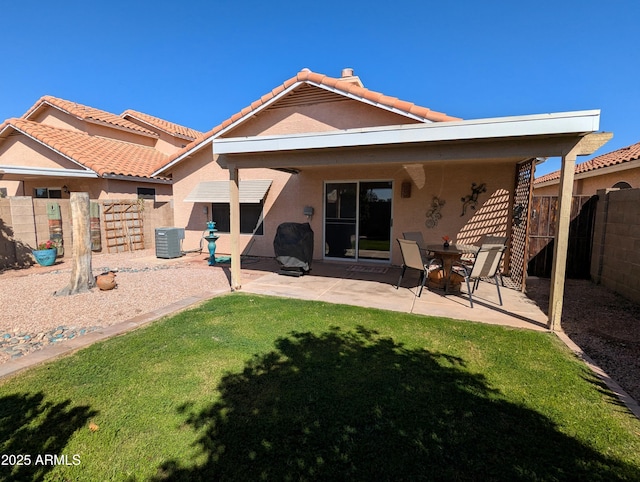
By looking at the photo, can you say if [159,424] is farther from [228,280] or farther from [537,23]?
[537,23]

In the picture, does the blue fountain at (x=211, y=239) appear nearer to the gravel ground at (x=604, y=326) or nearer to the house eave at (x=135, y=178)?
the house eave at (x=135, y=178)

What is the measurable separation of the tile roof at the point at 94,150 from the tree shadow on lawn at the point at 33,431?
11040 mm

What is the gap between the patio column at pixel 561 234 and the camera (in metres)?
4.78

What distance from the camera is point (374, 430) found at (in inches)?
108

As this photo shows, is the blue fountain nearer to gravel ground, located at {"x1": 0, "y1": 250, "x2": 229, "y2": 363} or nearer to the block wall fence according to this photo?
gravel ground, located at {"x1": 0, "y1": 250, "x2": 229, "y2": 363}

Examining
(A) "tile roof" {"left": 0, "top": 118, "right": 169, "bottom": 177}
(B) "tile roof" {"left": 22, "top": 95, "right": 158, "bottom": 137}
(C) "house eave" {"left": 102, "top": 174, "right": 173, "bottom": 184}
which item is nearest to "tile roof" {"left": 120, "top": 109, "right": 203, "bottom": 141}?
(B) "tile roof" {"left": 22, "top": 95, "right": 158, "bottom": 137}

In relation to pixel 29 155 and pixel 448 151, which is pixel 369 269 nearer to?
pixel 448 151

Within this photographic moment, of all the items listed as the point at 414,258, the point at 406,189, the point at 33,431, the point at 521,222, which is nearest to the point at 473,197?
the point at 521,222

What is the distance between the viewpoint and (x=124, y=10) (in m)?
11.4

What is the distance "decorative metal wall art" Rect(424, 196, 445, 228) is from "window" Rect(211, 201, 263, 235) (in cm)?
575

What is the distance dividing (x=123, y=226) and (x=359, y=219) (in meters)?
9.54

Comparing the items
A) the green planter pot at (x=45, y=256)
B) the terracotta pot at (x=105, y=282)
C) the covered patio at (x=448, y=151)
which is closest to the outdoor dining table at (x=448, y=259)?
the covered patio at (x=448, y=151)

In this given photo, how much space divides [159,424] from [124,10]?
1417 cm

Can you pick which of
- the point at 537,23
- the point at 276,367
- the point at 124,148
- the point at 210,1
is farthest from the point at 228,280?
the point at 124,148
